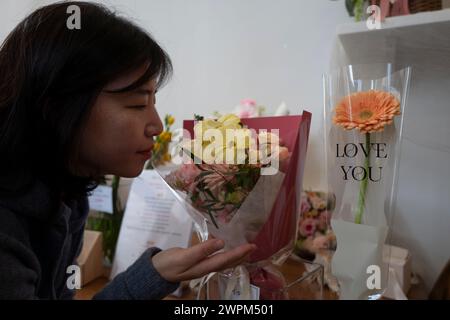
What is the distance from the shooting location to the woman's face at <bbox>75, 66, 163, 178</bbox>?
0.47m

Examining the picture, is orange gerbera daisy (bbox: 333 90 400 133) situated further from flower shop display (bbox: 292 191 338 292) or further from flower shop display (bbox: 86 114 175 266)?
flower shop display (bbox: 86 114 175 266)

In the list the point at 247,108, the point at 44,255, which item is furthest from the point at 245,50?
the point at 44,255

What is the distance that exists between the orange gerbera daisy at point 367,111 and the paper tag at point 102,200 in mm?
700

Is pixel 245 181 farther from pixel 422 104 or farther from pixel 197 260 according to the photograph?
pixel 422 104

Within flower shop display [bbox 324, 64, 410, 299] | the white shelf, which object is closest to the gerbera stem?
flower shop display [bbox 324, 64, 410, 299]

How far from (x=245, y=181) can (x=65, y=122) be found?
30cm

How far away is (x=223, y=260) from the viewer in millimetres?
487

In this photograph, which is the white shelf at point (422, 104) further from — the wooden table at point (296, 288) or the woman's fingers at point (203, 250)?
the woman's fingers at point (203, 250)

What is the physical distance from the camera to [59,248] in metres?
0.59

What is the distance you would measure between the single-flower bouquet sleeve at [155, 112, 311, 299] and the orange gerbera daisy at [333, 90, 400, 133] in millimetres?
56

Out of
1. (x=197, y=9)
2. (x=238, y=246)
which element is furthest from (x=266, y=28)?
(x=238, y=246)

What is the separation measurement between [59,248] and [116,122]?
0.30 meters

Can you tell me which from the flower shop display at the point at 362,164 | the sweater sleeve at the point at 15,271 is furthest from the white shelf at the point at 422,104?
the sweater sleeve at the point at 15,271
